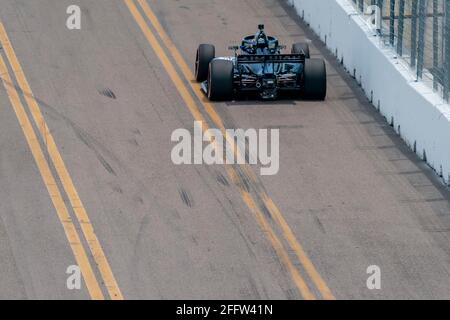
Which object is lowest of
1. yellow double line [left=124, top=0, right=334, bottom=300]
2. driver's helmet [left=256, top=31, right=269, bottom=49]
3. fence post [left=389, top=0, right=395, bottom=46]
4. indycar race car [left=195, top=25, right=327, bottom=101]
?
yellow double line [left=124, top=0, right=334, bottom=300]

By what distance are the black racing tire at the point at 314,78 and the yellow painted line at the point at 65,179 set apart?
4272mm

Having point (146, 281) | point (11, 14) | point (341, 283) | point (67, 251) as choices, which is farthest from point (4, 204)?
point (11, 14)

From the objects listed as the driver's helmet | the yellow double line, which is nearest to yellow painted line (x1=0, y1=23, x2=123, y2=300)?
the yellow double line

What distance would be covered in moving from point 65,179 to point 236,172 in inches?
95.0

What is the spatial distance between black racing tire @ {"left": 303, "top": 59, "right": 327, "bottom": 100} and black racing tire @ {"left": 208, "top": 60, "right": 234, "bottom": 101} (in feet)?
3.95

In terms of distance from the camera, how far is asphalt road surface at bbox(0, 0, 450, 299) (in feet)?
60.3

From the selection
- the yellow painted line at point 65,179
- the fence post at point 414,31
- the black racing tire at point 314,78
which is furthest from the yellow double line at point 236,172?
the fence post at point 414,31

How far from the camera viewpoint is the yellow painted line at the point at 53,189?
18.3 metres

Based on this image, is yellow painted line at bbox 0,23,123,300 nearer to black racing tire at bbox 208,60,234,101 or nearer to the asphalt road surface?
the asphalt road surface

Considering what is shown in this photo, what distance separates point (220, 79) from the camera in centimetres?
2469

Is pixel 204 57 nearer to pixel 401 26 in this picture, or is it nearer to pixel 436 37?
pixel 401 26

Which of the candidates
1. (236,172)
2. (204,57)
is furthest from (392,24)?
(236,172)
